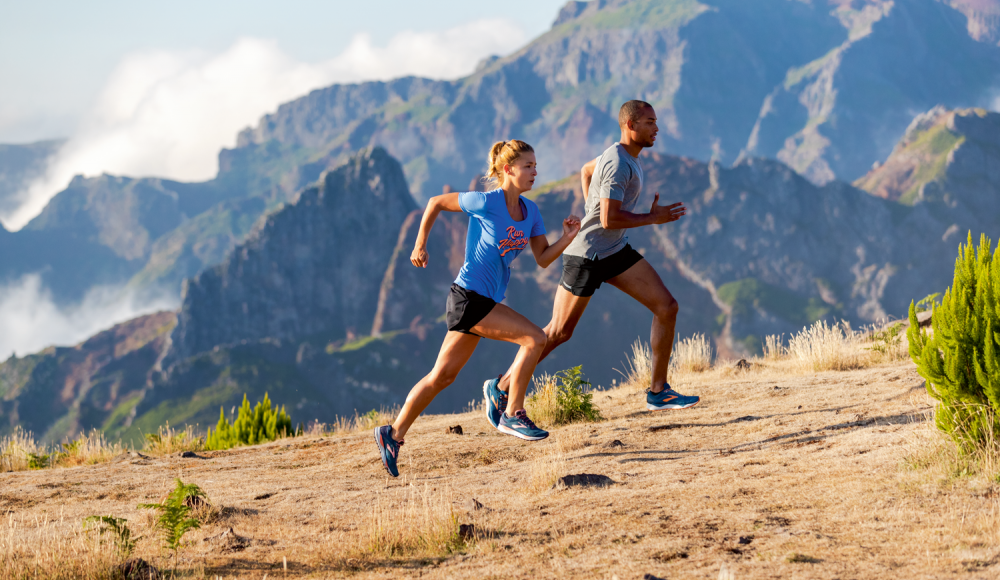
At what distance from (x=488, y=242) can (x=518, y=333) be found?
0.70 m

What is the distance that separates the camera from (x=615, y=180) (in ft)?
20.2

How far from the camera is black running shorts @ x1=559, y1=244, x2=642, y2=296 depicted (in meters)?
6.38

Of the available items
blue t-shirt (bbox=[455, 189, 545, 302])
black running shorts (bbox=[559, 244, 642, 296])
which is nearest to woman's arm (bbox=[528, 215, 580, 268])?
blue t-shirt (bbox=[455, 189, 545, 302])

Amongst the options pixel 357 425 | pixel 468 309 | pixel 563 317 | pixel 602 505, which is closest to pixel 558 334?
pixel 563 317

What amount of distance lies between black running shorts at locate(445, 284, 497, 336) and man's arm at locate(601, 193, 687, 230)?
4.02ft

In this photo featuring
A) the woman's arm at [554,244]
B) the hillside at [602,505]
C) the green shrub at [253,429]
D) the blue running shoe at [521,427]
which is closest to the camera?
the hillside at [602,505]

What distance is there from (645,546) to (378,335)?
618 feet

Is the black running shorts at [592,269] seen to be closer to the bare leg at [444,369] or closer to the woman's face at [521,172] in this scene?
the woman's face at [521,172]

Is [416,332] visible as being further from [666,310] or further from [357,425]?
[666,310]

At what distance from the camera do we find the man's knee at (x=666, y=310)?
6598 mm

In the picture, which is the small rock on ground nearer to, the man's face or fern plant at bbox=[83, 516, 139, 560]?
fern plant at bbox=[83, 516, 139, 560]

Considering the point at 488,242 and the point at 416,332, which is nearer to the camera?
the point at 488,242

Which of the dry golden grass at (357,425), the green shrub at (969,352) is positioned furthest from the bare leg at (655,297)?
the dry golden grass at (357,425)

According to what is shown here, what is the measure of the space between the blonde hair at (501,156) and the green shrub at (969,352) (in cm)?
293
